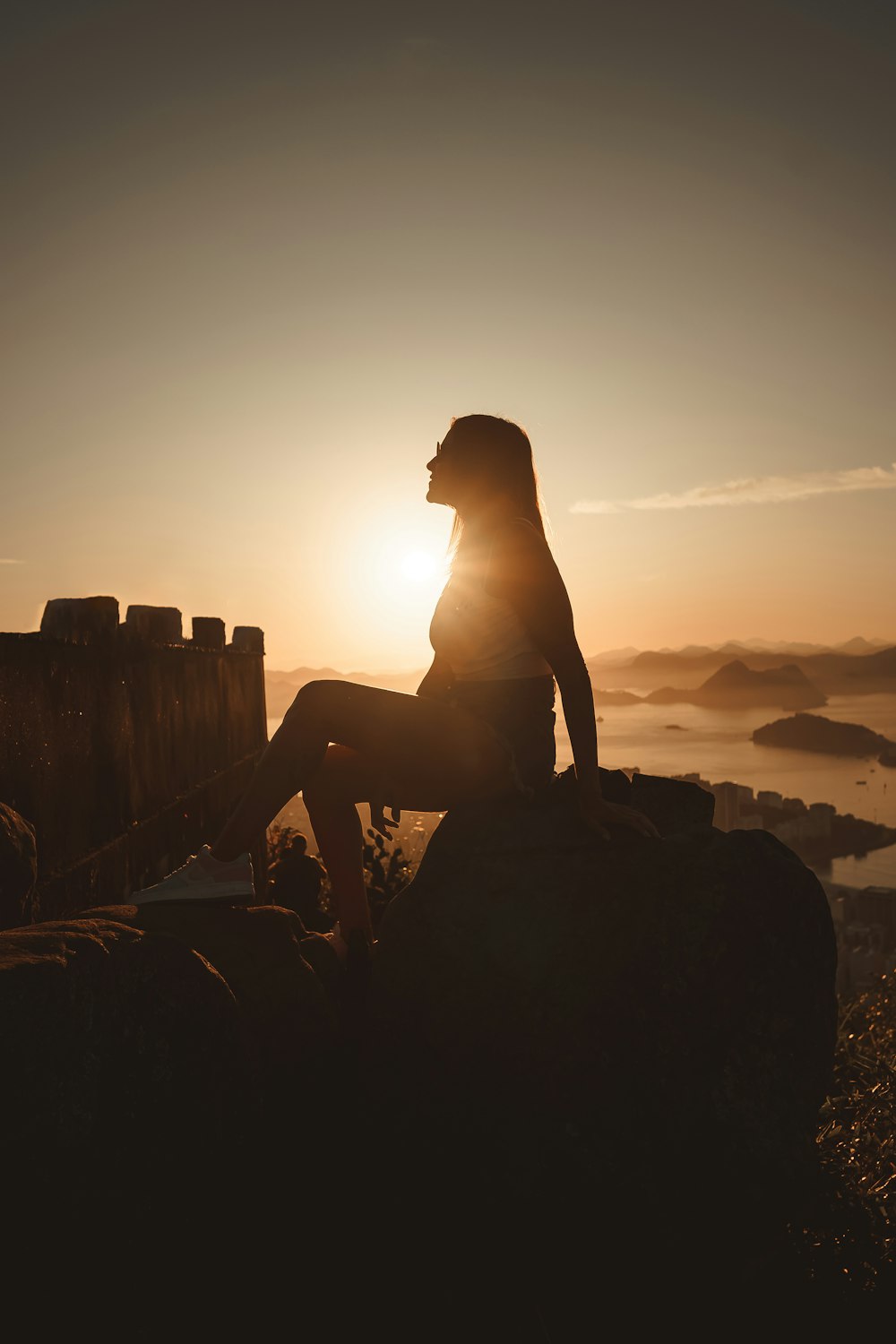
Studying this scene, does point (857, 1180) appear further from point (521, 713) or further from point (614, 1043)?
point (521, 713)

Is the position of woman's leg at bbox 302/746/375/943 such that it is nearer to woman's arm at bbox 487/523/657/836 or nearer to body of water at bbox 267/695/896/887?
woman's arm at bbox 487/523/657/836

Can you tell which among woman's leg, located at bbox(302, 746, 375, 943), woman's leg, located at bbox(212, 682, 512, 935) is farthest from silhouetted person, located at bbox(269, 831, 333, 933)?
woman's leg, located at bbox(212, 682, 512, 935)

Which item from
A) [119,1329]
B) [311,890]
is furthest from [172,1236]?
[311,890]

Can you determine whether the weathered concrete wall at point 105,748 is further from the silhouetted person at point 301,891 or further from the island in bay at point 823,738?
the island in bay at point 823,738

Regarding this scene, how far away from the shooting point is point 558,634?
3.49 meters

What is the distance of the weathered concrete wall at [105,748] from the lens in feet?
12.7

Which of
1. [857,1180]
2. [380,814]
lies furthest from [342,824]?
[857,1180]

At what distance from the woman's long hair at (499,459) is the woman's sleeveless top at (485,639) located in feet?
0.75

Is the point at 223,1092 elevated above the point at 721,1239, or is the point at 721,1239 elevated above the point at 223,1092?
the point at 223,1092

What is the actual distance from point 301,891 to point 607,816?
389cm

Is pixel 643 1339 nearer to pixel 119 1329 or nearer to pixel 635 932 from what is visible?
pixel 635 932

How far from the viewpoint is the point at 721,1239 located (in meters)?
2.97

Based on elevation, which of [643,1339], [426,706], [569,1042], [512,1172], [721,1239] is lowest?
[643,1339]

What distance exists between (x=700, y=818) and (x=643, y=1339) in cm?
191
